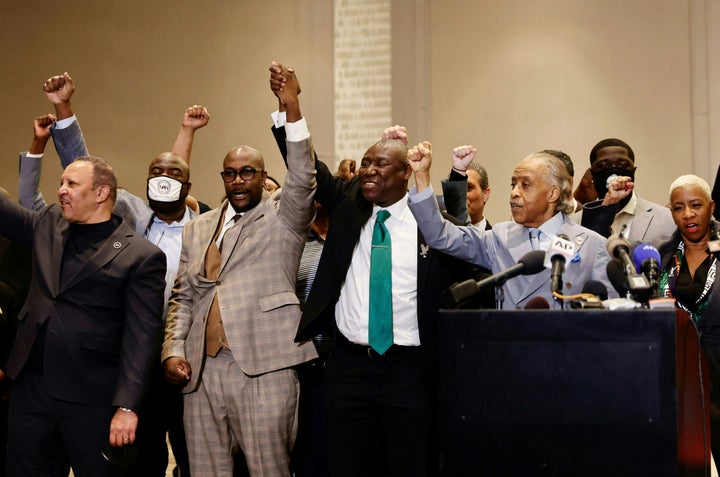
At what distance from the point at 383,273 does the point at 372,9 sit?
3879mm

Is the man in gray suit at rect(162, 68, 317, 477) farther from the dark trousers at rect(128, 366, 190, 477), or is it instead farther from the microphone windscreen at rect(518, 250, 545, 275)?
the microphone windscreen at rect(518, 250, 545, 275)

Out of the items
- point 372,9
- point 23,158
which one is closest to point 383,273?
point 23,158

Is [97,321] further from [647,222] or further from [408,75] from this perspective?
[408,75]

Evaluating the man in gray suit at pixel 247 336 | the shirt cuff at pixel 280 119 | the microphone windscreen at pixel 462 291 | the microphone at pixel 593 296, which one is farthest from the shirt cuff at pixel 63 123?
the microphone at pixel 593 296

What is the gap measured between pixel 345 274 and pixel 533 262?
107 centimetres

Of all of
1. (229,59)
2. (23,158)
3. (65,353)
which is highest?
(229,59)

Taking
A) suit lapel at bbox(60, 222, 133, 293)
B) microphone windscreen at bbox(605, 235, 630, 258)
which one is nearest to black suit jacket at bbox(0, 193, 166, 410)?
suit lapel at bbox(60, 222, 133, 293)

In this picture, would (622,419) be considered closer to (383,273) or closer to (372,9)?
(383,273)

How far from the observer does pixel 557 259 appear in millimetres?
2713

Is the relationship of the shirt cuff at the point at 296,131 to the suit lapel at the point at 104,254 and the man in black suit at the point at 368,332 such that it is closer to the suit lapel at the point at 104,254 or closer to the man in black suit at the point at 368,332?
the man in black suit at the point at 368,332

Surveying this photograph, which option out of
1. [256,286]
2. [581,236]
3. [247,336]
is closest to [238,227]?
[256,286]

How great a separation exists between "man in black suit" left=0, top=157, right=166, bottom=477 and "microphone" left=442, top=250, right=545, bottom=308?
138cm

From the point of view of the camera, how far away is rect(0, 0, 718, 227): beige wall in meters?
6.13

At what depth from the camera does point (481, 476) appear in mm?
2381
